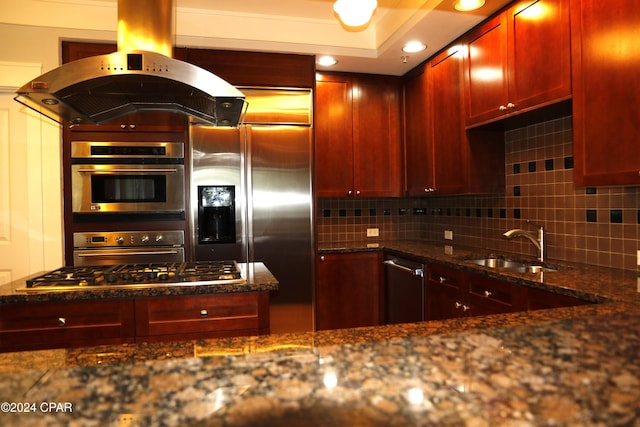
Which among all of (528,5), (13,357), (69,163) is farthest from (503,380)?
(69,163)

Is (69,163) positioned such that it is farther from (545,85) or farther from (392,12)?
(545,85)

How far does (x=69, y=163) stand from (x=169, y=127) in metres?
0.75

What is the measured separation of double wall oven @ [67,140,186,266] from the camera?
9.66ft

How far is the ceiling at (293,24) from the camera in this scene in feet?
9.21

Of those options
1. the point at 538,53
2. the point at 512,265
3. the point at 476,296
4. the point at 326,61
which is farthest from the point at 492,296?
the point at 326,61

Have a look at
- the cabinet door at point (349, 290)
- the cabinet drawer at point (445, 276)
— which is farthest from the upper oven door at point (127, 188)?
the cabinet drawer at point (445, 276)

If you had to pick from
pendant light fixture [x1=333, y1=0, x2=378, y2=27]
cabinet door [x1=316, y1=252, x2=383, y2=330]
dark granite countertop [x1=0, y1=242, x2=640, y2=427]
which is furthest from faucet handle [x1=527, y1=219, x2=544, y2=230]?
dark granite countertop [x1=0, y1=242, x2=640, y2=427]

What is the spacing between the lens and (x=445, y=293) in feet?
8.71

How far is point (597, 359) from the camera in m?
Result: 0.66

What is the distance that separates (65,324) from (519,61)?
269 cm

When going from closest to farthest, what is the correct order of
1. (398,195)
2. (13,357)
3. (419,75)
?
(13,357) < (419,75) < (398,195)

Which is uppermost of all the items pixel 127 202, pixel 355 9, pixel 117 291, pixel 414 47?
pixel 414 47

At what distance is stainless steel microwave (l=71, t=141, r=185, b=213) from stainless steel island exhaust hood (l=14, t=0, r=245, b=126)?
594mm

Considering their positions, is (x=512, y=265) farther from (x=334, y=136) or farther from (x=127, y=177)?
(x=127, y=177)
